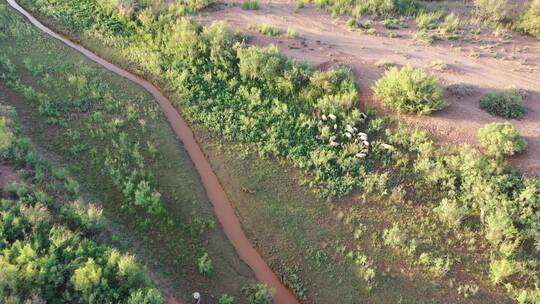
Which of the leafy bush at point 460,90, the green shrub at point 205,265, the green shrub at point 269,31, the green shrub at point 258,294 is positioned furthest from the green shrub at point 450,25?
the green shrub at point 205,265

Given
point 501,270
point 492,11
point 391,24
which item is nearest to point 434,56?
point 391,24

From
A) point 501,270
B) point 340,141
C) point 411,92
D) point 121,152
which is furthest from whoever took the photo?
point 411,92

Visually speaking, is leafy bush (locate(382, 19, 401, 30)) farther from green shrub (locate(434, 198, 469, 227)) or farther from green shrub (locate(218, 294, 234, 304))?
green shrub (locate(218, 294, 234, 304))

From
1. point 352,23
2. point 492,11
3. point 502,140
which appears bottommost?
point 502,140

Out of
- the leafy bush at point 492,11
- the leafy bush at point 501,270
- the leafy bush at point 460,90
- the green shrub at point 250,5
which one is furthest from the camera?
the green shrub at point 250,5

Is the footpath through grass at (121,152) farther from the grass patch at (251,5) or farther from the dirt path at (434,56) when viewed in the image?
the grass patch at (251,5)

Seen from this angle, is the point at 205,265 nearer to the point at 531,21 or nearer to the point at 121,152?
the point at 121,152

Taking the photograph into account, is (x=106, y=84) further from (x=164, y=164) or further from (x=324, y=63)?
(x=324, y=63)
